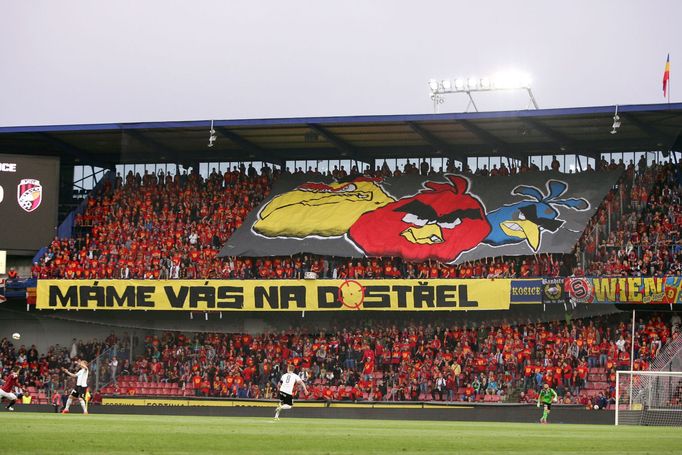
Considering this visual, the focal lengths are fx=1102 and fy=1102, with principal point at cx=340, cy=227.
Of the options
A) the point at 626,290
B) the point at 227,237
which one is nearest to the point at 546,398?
the point at 626,290

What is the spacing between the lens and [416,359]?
42781mm

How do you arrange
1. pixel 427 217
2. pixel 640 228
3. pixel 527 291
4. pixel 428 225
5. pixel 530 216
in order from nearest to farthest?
pixel 527 291 < pixel 640 228 < pixel 530 216 < pixel 428 225 < pixel 427 217

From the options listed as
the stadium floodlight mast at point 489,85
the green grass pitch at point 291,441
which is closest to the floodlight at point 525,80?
the stadium floodlight mast at point 489,85

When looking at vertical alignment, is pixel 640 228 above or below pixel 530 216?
below

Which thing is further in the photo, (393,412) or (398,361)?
(398,361)

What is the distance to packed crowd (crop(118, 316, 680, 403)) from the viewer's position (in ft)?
133

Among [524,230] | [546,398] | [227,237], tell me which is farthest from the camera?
[227,237]

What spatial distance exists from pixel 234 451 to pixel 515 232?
30.6 metres

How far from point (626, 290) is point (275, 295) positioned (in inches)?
542

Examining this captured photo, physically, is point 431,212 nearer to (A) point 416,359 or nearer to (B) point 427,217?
(B) point 427,217

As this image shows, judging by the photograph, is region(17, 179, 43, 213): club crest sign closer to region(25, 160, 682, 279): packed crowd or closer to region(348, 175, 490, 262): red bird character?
region(25, 160, 682, 279): packed crowd

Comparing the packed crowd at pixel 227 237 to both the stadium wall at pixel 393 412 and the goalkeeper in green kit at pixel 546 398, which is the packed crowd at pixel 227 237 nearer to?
the stadium wall at pixel 393 412

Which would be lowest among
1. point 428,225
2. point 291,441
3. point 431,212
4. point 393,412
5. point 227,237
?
point 393,412

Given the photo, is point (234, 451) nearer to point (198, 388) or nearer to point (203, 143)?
point (198, 388)
